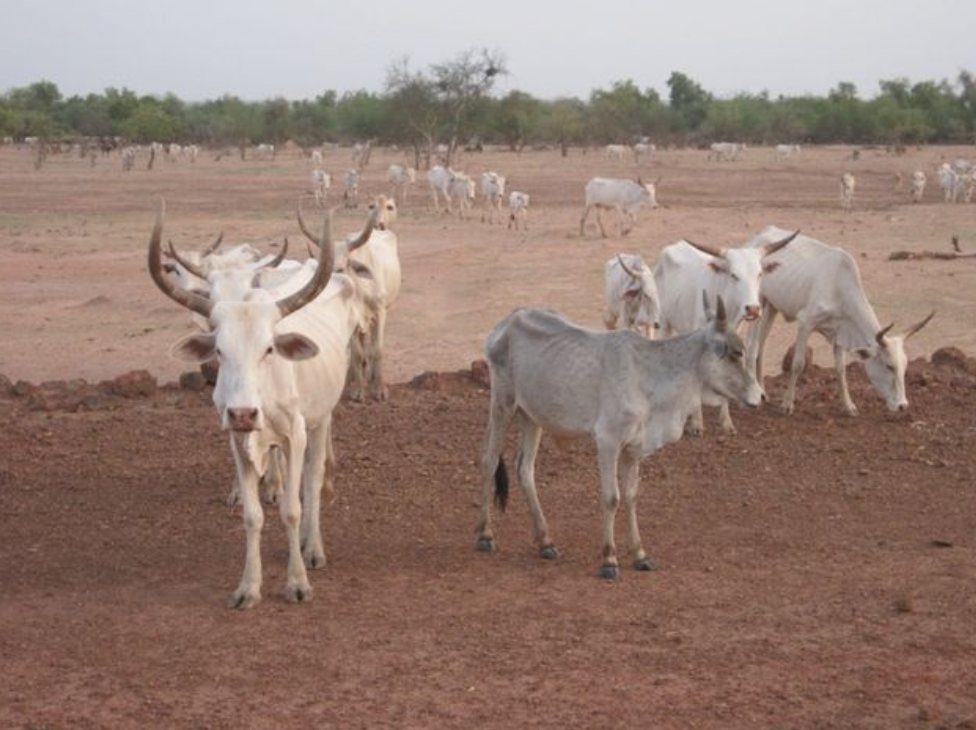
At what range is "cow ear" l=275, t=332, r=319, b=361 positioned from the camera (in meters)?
7.07

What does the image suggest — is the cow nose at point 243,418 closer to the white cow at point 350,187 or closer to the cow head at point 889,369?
the cow head at point 889,369

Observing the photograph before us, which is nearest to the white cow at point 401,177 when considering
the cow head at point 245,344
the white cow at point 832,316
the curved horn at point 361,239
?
the white cow at point 832,316

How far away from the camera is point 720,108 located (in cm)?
8925

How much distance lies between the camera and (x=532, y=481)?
821cm

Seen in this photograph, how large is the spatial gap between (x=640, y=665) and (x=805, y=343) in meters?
6.42

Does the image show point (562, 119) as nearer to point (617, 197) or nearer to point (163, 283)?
point (617, 197)

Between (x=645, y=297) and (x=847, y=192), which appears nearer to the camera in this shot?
(x=645, y=297)

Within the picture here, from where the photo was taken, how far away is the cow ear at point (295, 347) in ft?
23.2

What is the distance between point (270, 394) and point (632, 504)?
2.07 meters

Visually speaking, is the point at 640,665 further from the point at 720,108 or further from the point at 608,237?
the point at 720,108

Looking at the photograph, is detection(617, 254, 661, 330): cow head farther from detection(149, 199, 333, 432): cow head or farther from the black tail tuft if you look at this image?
detection(149, 199, 333, 432): cow head

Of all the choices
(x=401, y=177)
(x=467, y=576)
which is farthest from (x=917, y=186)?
(x=467, y=576)

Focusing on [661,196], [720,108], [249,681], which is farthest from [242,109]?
[249,681]

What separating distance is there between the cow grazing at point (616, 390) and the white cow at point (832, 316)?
3950 mm
